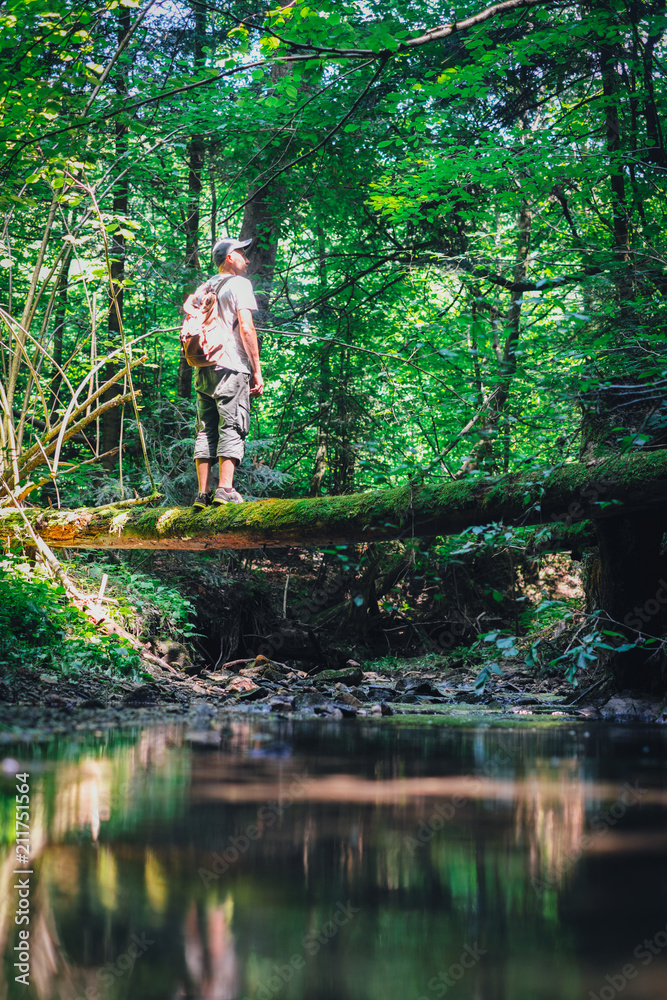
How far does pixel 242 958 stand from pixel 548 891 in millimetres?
829

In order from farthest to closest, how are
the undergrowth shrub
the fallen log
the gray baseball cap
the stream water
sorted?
the gray baseball cap, the undergrowth shrub, the fallen log, the stream water

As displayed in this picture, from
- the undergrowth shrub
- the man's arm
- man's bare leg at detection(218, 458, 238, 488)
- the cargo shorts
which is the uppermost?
the man's arm

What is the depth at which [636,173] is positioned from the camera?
9.34 meters

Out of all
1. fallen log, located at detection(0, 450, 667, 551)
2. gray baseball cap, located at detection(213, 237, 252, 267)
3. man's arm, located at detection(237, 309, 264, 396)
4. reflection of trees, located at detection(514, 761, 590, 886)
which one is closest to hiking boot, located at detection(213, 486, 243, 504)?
fallen log, located at detection(0, 450, 667, 551)

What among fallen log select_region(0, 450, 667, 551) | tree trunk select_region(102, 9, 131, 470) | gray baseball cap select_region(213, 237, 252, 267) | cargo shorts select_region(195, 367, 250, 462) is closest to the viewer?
fallen log select_region(0, 450, 667, 551)

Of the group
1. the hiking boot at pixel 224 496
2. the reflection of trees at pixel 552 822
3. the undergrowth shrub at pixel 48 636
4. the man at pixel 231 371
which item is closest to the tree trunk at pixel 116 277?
the man at pixel 231 371

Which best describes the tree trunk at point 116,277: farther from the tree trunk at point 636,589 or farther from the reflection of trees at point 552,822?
the reflection of trees at point 552,822

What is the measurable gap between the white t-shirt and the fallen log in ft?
4.79

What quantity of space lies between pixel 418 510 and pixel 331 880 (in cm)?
484

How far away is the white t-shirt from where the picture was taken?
7.44m

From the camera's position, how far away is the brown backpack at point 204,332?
24.5 feet

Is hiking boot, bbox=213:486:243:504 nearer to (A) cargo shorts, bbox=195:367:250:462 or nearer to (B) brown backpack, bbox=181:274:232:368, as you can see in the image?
(A) cargo shorts, bbox=195:367:250:462

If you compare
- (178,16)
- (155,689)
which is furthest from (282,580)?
(178,16)

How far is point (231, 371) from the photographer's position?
24.9ft
